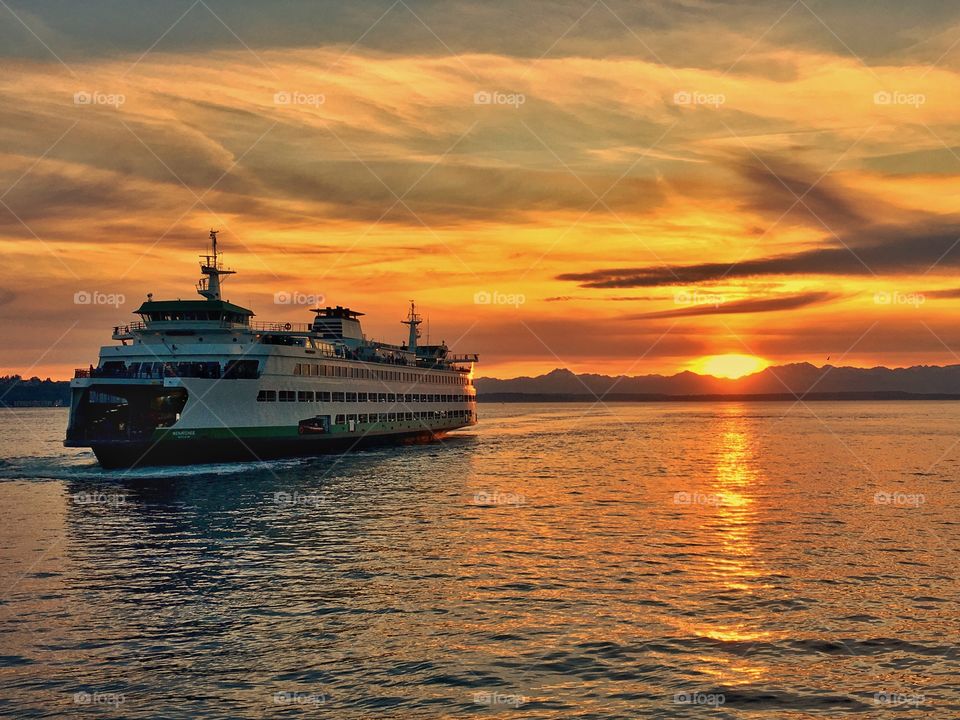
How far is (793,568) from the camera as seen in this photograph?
2738 centimetres

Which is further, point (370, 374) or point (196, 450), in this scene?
point (370, 374)

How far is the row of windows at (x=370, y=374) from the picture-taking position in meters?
70.9
